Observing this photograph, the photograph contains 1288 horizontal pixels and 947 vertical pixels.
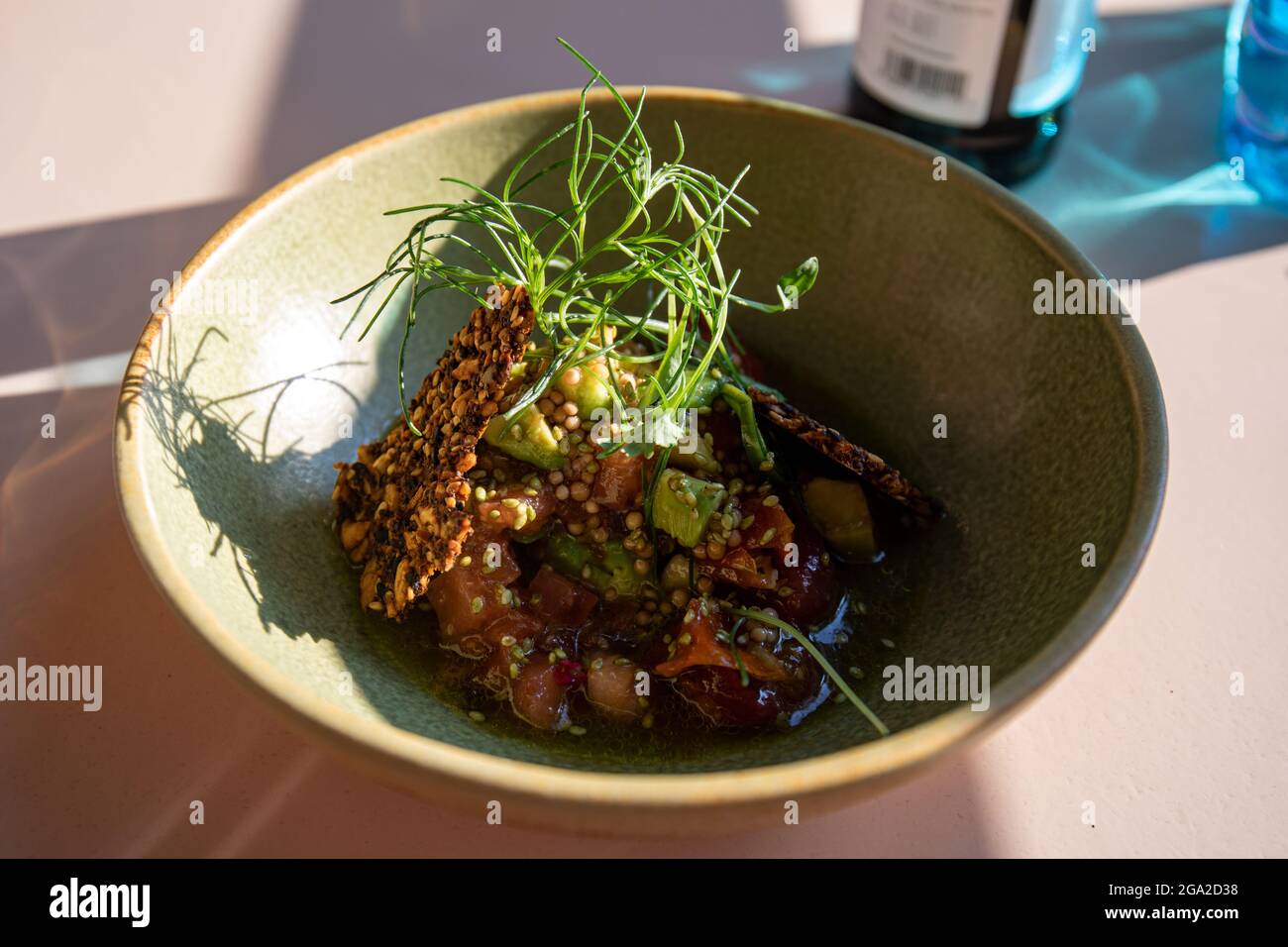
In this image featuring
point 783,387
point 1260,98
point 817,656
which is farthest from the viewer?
point 1260,98

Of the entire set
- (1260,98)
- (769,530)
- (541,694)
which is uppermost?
(1260,98)

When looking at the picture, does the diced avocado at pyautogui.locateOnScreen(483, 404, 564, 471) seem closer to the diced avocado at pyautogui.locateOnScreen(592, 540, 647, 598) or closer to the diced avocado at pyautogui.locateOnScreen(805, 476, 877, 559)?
the diced avocado at pyautogui.locateOnScreen(592, 540, 647, 598)

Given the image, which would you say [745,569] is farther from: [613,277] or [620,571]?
[613,277]

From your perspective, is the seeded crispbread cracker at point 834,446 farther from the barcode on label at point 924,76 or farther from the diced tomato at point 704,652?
the barcode on label at point 924,76

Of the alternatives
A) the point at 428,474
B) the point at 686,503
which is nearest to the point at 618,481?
the point at 686,503

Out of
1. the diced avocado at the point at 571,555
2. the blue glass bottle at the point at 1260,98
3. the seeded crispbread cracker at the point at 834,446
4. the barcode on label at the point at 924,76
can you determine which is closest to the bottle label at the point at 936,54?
the barcode on label at the point at 924,76
